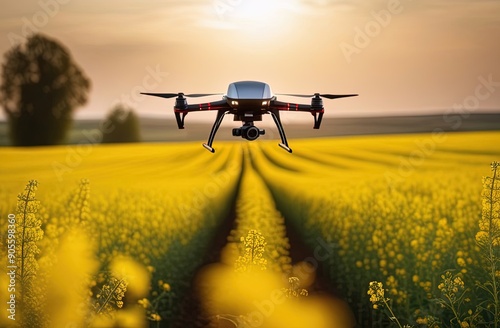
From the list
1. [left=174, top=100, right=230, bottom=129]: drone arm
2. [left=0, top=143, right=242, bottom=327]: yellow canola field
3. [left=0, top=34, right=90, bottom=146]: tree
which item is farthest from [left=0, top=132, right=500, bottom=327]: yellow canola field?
[left=174, top=100, right=230, bottom=129]: drone arm

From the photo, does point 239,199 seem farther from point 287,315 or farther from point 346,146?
point 287,315

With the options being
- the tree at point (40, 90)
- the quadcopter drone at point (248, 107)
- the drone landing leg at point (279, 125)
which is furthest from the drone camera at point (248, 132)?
the tree at point (40, 90)

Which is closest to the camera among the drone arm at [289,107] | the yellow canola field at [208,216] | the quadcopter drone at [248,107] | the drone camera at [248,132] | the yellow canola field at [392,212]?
the quadcopter drone at [248,107]

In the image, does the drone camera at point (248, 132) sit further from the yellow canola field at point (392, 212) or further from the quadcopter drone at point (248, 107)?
the yellow canola field at point (392, 212)

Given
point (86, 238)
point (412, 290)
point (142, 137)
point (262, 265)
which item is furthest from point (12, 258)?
point (412, 290)

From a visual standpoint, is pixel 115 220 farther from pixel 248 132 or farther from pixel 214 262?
pixel 248 132

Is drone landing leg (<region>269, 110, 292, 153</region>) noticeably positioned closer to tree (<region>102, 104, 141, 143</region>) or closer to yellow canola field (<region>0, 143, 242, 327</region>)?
yellow canola field (<region>0, 143, 242, 327</region>)
